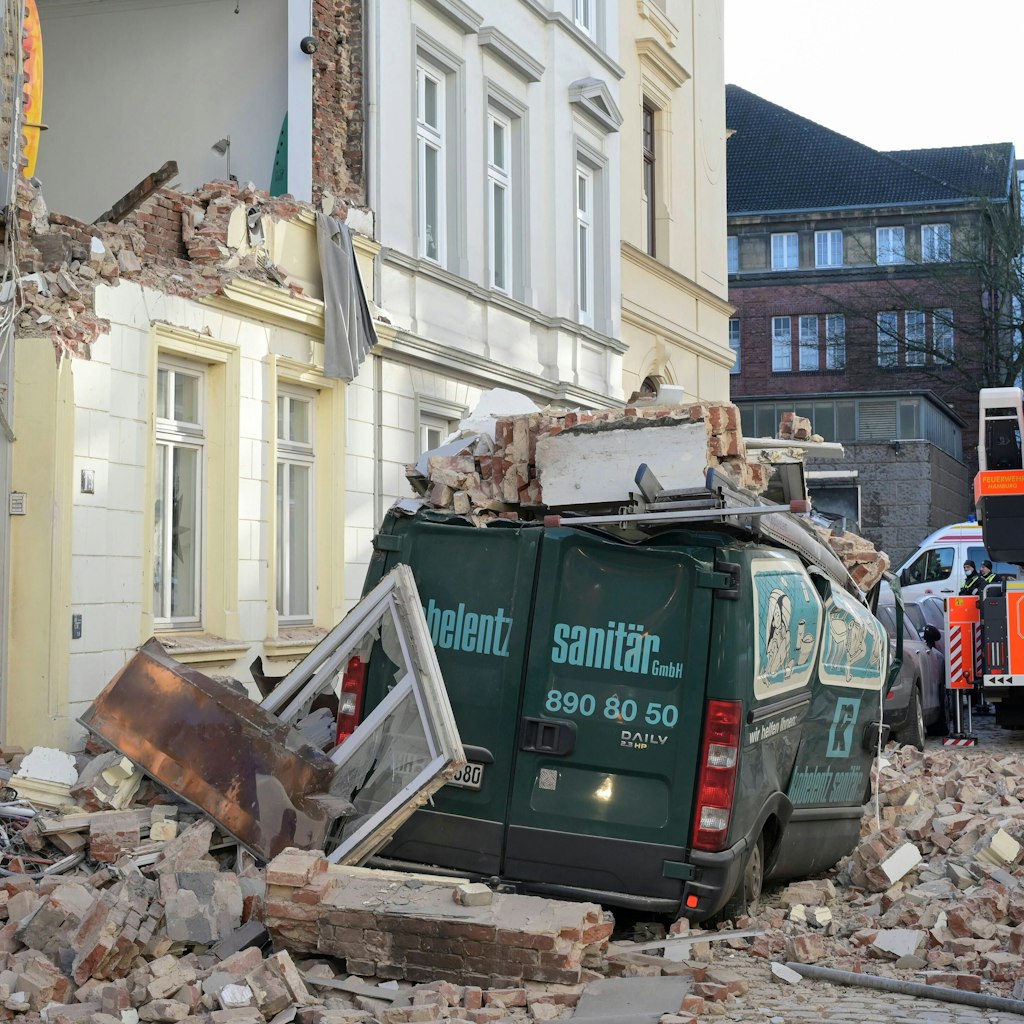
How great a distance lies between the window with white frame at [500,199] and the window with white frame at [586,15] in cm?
280

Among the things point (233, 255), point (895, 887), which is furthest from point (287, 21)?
point (895, 887)

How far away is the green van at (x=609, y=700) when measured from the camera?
21.9ft

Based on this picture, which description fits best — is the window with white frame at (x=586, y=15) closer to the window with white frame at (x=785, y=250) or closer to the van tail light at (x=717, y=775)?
the van tail light at (x=717, y=775)

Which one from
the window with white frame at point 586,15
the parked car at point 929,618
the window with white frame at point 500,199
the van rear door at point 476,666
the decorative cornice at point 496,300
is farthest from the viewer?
the window with white frame at point 586,15

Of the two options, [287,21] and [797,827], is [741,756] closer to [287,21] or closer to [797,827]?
[797,827]

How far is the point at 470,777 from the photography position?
6977 mm

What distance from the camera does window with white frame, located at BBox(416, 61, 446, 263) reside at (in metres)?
17.0

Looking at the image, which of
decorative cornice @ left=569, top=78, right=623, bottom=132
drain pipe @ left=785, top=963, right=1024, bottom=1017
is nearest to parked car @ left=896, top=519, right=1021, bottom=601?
decorative cornice @ left=569, top=78, right=623, bottom=132

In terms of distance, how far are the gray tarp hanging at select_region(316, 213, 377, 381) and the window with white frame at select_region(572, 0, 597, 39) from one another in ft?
27.2

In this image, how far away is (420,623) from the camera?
7.00 meters

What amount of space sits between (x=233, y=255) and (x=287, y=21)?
11.7 ft

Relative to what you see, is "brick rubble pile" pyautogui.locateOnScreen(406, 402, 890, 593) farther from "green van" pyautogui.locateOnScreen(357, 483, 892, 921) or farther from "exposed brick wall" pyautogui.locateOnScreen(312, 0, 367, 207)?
"exposed brick wall" pyautogui.locateOnScreen(312, 0, 367, 207)

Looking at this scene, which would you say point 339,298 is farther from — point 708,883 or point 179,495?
point 708,883

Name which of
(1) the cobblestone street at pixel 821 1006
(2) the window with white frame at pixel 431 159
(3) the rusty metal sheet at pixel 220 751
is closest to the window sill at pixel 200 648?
(3) the rusty metal sheet at pixel 220 751
